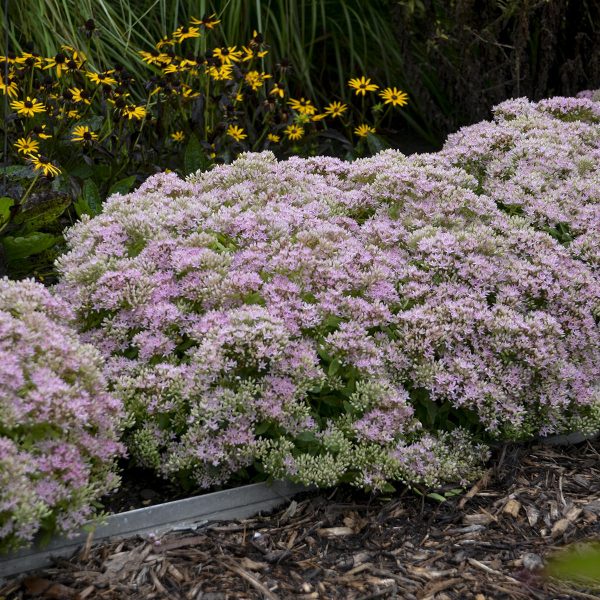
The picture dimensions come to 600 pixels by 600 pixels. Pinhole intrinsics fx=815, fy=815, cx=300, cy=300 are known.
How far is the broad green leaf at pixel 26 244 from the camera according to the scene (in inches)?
131

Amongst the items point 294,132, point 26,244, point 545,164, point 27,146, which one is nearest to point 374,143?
point 294,132

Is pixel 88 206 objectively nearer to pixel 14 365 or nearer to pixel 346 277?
pixel 346 277

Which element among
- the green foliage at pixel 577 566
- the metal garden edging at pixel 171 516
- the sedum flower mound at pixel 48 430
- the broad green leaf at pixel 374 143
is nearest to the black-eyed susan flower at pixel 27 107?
the sedum flower mound at pixel 48 430

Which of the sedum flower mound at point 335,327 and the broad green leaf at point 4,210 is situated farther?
the broad green leaf at point 4,210

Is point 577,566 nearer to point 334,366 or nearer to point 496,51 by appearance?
point 334,366

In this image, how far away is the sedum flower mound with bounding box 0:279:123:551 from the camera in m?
1.94

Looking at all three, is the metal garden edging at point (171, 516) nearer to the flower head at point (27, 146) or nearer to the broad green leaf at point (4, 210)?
the broad green leaf at point (4, 210)

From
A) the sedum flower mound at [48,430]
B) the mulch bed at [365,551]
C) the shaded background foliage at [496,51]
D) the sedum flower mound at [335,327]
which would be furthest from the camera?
the shaded background foliage at [496,51]

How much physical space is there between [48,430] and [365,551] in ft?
3.10

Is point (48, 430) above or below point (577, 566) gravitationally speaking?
below

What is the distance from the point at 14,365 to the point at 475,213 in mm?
1997

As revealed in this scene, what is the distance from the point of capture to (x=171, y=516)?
2369mm

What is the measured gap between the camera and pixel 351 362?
263cm

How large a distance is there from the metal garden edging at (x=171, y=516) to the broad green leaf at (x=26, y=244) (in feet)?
4.68
